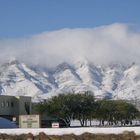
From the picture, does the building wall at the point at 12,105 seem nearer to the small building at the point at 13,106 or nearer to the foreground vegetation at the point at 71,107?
the small building at the point at 13,106

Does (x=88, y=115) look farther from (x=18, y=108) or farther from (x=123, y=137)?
(x=123, y=137)

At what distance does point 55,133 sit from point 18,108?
128 meters

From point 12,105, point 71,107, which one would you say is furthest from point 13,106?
point 71,107

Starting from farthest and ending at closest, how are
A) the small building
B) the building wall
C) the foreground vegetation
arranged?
the small building < the building wall < the foreground vegetation

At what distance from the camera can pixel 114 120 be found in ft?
570

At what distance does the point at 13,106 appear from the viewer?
164 metres

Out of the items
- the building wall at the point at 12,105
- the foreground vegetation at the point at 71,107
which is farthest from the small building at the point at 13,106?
the foreground vegetation at the point at 71,107

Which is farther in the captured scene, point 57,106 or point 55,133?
point 57,106

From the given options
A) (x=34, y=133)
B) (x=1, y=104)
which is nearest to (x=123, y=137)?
(x=34, y=133)

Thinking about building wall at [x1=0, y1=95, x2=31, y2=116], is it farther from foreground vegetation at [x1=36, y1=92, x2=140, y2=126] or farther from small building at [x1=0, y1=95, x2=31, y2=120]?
foreground vegetation at [x1=36, y1=92, x2=140, y2=126]

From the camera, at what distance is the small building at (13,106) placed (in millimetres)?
158125

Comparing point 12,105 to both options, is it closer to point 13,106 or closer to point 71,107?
point 13,106

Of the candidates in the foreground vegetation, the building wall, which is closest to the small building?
the building wall

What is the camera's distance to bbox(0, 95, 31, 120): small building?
158125 millimetres
